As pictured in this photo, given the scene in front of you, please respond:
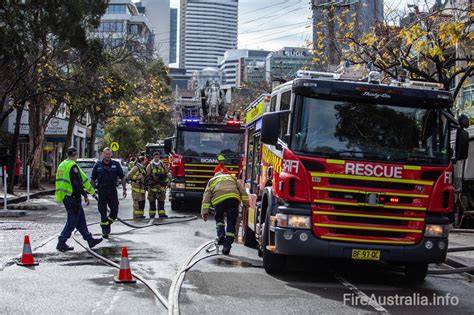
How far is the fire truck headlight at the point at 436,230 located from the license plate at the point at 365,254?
80cm

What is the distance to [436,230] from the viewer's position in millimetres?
9492

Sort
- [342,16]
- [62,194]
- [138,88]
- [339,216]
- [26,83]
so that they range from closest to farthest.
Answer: [339,216] < [62,194] < [342,16] < [26,83] < [138,88]

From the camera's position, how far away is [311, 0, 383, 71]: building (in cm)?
2222

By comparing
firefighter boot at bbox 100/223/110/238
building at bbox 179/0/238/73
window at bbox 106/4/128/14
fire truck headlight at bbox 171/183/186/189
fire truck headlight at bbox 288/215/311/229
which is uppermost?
window at bbox 106/4/128/14

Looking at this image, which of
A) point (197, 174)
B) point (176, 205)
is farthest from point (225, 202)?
point (176, 205)

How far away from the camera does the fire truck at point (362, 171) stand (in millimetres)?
9242

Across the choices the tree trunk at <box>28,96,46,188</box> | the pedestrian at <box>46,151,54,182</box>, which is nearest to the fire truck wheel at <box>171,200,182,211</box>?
the tree trunk at <box>28,96,46,188</box>

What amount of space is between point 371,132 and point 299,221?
1677 millimetres

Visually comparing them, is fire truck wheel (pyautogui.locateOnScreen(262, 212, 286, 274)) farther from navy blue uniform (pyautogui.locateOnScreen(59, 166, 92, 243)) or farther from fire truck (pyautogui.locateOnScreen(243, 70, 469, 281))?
navy blue uniform (pyautogui.locateOnScreen(59, 166, 92, 243))

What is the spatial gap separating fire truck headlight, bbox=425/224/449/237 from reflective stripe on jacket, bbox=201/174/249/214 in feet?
12.3

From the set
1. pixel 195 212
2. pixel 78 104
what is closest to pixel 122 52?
pixel 78 104

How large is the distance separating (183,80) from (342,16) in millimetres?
118942

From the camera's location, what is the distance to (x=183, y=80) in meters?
140

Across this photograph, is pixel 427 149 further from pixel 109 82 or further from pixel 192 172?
pixel 109 82
